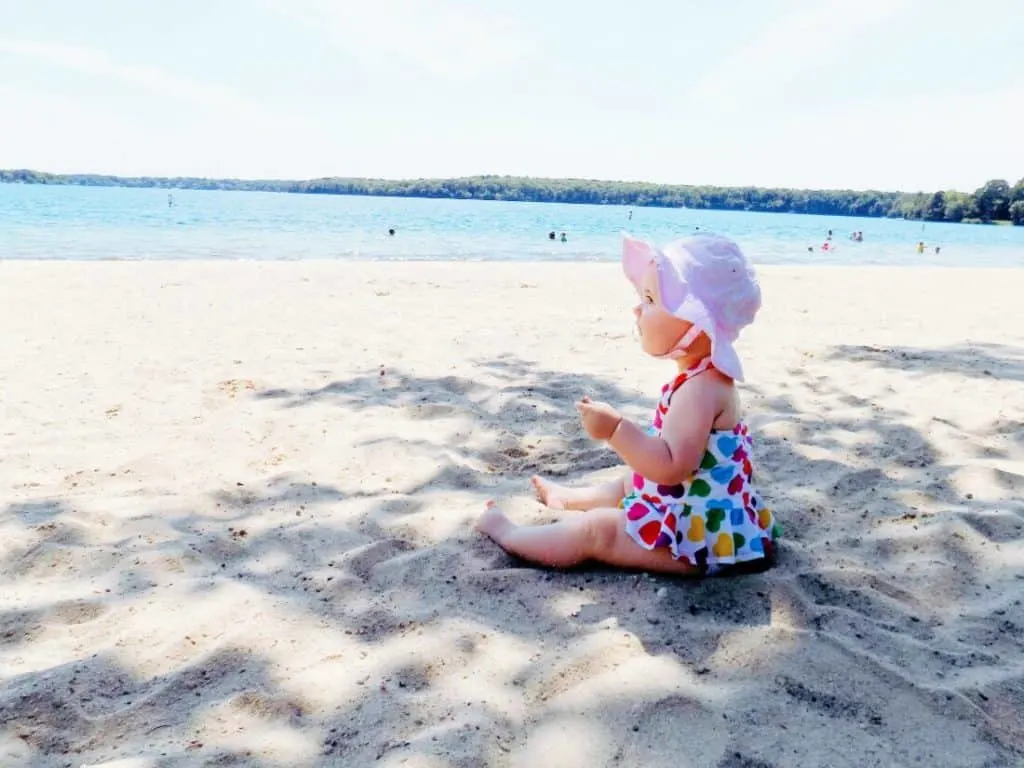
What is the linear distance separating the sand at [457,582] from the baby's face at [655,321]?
760 mm

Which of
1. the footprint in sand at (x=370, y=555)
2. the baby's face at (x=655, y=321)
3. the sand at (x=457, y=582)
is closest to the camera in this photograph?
the sand at (x=457, y=582)

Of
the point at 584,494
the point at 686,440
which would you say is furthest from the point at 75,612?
the point at 686,440

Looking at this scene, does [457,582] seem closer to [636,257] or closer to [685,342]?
[685,342]

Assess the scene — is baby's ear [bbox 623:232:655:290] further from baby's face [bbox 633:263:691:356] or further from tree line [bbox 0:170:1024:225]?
tree line [bbox 0:170:1024:225]

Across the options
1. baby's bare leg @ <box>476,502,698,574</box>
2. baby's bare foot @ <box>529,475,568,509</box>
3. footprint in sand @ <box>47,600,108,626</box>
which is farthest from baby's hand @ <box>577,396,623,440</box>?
footprint in sand @ <box>47,600,108,626</box>

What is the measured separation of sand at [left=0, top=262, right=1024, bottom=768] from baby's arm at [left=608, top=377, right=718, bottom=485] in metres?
0.39

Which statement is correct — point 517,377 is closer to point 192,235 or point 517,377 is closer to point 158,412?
point 158,412

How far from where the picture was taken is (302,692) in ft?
6.65

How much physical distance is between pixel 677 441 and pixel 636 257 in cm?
59

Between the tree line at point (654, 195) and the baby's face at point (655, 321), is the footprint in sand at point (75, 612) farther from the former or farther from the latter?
the tree line at point (654, 195)

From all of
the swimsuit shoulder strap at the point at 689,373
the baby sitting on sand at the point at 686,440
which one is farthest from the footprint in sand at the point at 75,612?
the swimsuit shoulder strap at the point at 689,373

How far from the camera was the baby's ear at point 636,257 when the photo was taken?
2.50m

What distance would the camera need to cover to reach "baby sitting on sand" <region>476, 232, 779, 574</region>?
8.00ft

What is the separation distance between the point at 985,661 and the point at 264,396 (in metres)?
3.82
